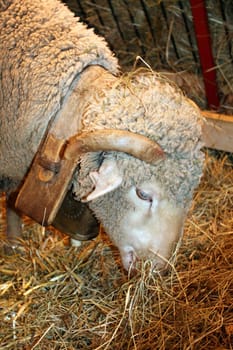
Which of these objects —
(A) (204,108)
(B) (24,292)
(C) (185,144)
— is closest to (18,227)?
(B) (24,292)

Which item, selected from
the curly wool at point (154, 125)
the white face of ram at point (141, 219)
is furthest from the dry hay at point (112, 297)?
the curly wool at point (154, 125)

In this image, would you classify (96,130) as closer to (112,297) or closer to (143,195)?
(143,195)

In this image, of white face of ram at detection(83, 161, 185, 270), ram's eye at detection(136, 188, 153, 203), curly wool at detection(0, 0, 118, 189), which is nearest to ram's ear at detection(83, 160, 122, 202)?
white face of ram at detection(83, 161, 185, 270)

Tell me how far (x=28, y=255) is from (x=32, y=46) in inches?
53.1

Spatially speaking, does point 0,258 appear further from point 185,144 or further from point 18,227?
point 185,144

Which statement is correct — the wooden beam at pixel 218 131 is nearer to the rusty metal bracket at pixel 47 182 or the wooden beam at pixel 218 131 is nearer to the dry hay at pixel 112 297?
the dry hay at pixel 112 297

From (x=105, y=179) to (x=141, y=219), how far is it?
285mm

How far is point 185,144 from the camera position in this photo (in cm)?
288

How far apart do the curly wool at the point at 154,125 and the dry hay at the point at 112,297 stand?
0.51 metres

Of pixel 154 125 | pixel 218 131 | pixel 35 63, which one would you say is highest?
pixel 35 63

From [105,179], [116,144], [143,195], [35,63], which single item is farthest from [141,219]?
[35,63]

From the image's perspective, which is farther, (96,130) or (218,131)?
(218,131)

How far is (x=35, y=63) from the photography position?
2990mm

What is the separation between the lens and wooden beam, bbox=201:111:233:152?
4.34 m
